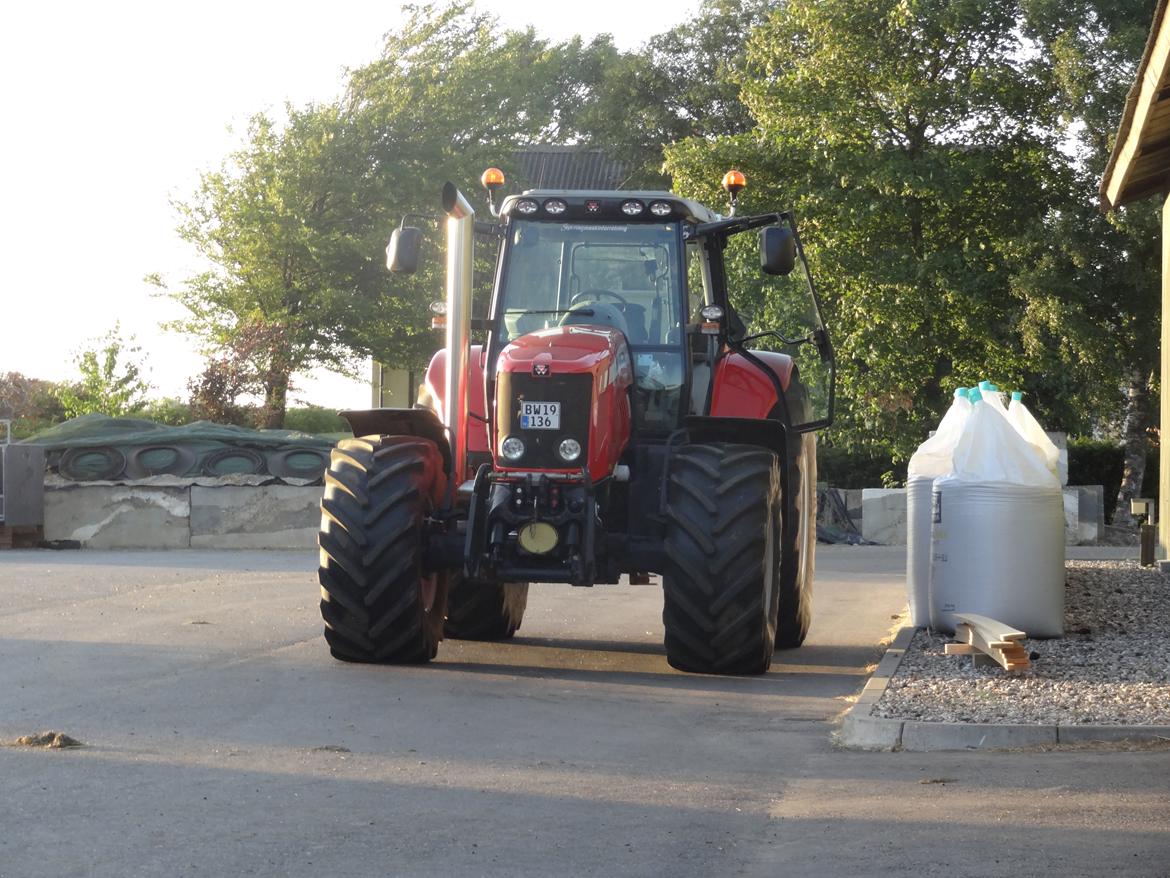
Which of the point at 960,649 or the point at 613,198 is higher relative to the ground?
the point at 613,198

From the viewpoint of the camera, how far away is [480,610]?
39.6 feet

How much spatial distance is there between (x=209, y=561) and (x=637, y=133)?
28.9 metres

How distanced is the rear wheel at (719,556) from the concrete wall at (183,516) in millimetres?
12720

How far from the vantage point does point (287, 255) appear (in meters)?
38.9

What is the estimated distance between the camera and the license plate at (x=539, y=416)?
32.9 feet

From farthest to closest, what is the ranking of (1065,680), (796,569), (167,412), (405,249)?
(167,412)
(796,569)
(405,249)
(1065,680)

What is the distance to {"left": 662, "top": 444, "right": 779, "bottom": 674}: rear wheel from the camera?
977 cm

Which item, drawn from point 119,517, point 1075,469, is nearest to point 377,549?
point 119,517

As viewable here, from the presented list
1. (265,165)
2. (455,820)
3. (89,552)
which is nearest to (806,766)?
(455,820)

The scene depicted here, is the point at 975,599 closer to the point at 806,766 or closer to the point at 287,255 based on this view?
the point at 806,766

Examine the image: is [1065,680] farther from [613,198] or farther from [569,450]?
[613,198]

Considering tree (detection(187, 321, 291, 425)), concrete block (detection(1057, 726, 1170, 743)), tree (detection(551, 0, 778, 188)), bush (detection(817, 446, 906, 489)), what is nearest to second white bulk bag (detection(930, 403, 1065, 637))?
concrete block (detection(1057, 726, 1170, 743))

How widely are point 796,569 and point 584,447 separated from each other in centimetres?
247

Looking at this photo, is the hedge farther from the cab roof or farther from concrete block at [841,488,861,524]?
the cab roof
